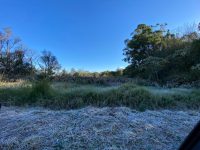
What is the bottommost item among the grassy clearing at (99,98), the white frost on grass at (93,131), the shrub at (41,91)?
the white frost on grass at (93,131)

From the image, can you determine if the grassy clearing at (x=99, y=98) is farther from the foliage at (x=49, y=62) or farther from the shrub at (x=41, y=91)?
the foliage at (x=49, y=62)

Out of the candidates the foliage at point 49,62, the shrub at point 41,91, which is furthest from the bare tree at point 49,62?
the shrub at point 41,91

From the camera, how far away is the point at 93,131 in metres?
4.08

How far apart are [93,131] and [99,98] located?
11.5ft

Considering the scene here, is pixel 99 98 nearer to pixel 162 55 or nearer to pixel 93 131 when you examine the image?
pixel 93 131

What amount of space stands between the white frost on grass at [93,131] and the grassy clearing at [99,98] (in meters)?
1.73

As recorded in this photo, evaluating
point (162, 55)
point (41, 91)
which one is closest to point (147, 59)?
point (162, 55)

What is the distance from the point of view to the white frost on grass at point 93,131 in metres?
3.75

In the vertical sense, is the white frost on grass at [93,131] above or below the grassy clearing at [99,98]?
below

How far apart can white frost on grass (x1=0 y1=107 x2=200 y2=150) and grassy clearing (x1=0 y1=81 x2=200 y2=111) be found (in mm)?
1729

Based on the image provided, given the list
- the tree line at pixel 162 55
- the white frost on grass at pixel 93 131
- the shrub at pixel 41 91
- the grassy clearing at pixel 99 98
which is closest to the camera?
the white frost on grass at pixel 93 131

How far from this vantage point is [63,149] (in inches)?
142

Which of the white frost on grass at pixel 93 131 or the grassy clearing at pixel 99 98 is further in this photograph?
the grassy clearing at pixel 99 98

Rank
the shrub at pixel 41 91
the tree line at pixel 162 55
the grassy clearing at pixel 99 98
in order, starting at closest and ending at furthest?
the grassy clearing at pixel 99 98 → the shrub at pixel 41 91 → the tree line at pixel 162 55
